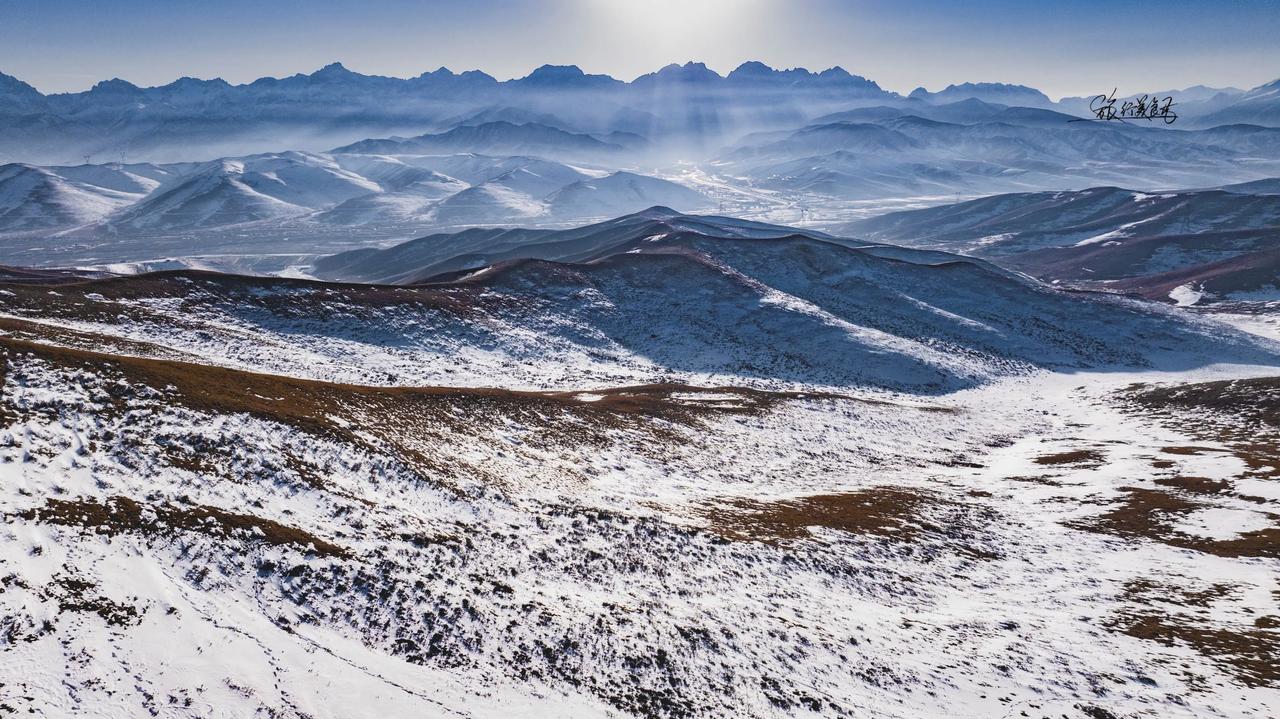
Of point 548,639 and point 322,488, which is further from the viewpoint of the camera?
point 322,488

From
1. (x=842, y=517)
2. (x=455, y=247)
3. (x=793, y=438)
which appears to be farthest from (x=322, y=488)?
(x=455, y=247)

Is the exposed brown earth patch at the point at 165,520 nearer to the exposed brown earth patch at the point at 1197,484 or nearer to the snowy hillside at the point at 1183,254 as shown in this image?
the exposed brown earth patch at the point at 1197,484

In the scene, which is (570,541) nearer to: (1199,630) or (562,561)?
(562,561)

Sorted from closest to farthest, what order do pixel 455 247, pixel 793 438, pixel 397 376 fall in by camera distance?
pixel 793 438 → pixel 397 376 → pixel 455 247

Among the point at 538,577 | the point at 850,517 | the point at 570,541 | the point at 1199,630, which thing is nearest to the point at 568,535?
the point at 570,541

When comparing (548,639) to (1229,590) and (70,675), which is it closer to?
(70,675)

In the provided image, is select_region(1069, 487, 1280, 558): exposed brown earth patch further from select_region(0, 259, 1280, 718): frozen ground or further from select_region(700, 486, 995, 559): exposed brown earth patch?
select_region(700, 486, 995, 559): exposed brown earth patch

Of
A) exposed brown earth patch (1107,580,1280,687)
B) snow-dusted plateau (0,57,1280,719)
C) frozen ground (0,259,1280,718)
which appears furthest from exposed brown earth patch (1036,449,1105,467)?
exposed brown earth patch (1107,580,1280,687)

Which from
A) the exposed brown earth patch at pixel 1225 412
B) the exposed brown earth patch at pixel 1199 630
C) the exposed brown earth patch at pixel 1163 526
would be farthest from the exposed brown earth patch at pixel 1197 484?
the exposed brown earth patch at pixel 1199 630
